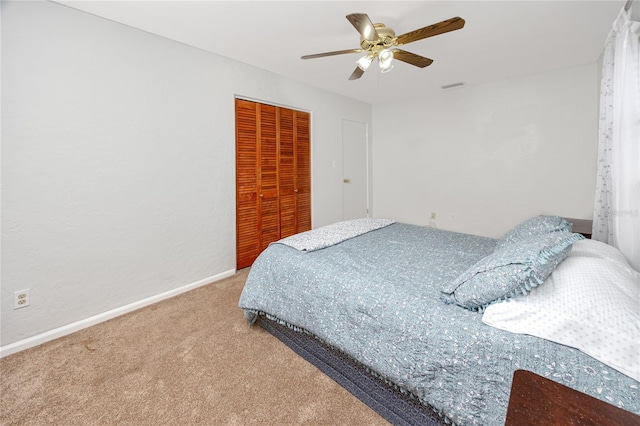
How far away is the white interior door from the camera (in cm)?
452

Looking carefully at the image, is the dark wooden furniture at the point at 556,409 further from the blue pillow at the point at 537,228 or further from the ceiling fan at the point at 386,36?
the ceiling fan at the point at 386,36

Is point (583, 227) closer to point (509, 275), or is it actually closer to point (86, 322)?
point (509, 275)

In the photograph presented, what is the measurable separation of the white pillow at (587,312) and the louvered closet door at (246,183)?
265 centimetres

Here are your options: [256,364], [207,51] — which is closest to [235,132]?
[207,51]

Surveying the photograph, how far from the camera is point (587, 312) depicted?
0.96m

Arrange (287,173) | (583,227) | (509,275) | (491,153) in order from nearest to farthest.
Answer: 1. (509,275)
2. (583,227)
3. (287,173)
4. (491,153)

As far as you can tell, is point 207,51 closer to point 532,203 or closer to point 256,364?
point 256,364

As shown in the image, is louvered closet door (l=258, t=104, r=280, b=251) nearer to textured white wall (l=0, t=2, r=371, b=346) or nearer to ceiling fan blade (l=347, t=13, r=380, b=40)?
textured white wall (l=0, t=2, r=371, b=346)

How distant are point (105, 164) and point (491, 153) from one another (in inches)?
175

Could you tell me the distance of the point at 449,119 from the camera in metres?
4.14

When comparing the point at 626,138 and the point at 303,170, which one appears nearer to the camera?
the point at 626,138

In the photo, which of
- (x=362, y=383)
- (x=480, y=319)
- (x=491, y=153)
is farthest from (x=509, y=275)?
(x=491, y=153)

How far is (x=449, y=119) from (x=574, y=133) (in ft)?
4.81

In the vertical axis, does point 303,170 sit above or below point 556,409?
above
